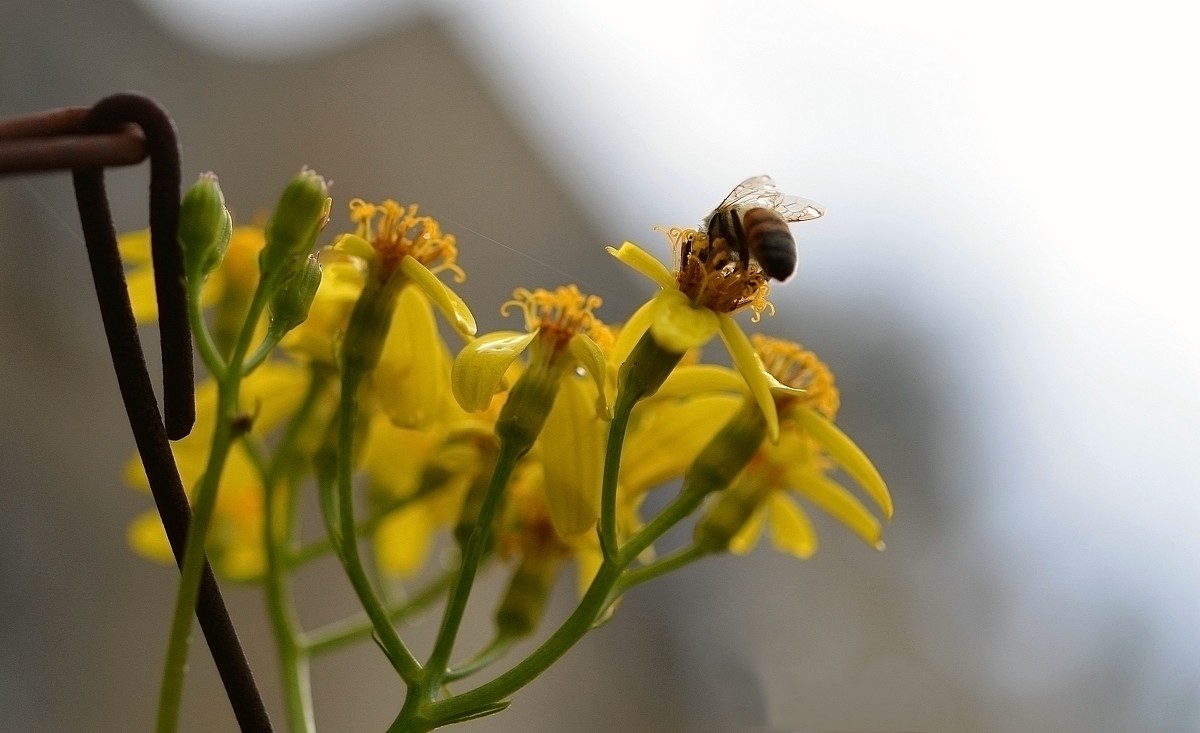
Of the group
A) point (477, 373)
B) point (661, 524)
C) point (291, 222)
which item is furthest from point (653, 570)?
point (291, 222)

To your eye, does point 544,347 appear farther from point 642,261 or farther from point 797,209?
point 797,209

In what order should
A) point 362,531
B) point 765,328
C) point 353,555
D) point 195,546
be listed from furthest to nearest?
point 765,328 < point 362,531 < point 353,555 < point 195,546

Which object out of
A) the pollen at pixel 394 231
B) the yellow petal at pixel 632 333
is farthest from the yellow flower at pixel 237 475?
the yellow petal at pixel 632 333

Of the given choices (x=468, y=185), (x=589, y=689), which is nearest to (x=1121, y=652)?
(x=589, y=689)

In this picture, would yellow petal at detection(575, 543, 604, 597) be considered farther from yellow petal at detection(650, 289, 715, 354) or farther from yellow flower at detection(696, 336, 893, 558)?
yellow petal at detection(650, 289, 715, 354)

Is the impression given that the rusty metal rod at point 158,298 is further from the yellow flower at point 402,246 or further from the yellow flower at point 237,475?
the yellow flower at point 237,475

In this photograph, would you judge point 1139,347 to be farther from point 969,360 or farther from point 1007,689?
point 1007,689
